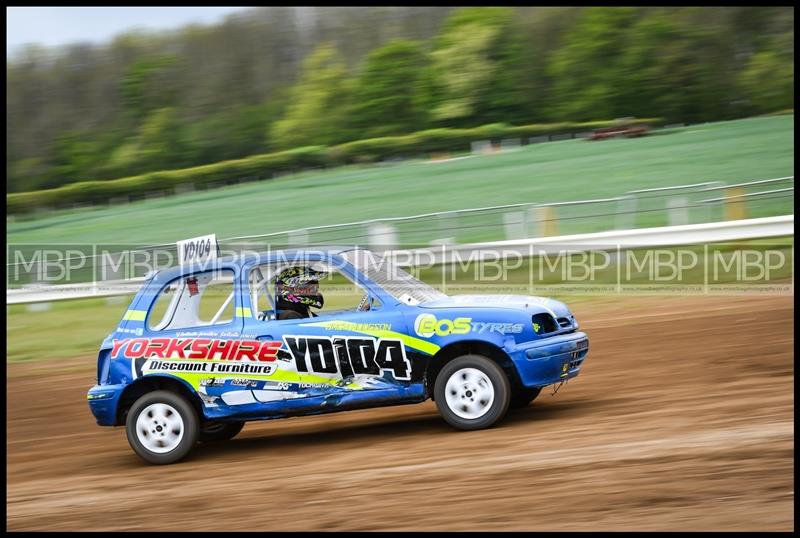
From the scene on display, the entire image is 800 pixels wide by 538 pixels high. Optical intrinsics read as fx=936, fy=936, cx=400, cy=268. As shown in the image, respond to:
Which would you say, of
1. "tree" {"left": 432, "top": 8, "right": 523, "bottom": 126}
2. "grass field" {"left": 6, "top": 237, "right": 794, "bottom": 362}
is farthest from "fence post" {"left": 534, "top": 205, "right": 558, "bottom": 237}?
"tree" {"left": 432, "top": 8, "right": 523, "bottom": 126}

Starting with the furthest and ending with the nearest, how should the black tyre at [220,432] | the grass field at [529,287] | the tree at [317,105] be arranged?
the tree at [317,105]
the grass field at [529,287]
the black tyre at [220,432]

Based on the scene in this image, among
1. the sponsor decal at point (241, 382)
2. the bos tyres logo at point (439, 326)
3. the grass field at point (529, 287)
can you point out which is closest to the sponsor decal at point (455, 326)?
the bos tyres logo at point (439, 326)

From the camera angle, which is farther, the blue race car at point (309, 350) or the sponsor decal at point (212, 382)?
the sponsor decal at point (212, 382)

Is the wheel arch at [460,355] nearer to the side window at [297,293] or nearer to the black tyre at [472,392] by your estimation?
the black tyre at [472,392]

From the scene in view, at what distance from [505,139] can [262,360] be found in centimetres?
2123

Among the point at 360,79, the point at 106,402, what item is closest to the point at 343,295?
the point at 106,402

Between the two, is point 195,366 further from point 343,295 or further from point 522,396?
point 522,396

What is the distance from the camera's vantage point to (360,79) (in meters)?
30.7

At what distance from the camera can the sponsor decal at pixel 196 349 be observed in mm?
8078

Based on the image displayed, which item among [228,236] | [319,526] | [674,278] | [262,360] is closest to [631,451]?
[319,526]

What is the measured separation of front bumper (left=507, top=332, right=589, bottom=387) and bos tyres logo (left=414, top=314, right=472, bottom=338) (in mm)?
418

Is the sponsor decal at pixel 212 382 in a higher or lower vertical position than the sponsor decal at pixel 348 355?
lower

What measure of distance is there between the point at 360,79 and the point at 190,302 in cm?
2302

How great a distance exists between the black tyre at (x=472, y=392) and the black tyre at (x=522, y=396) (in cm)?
90
